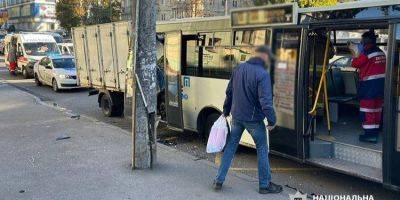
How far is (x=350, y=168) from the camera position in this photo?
234 inches

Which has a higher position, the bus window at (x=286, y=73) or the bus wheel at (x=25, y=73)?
the bus window at (x=286, y=73)

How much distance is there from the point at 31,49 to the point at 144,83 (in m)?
21.6

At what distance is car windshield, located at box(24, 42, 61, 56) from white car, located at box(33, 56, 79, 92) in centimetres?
482

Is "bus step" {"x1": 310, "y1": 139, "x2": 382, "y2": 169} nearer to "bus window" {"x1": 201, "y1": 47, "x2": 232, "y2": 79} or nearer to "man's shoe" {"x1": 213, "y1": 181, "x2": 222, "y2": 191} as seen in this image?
"man's shoe" {"x1": 213, "y1": 181, "x2": 222, "y2": 191}

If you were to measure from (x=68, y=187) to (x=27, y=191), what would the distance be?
Result: 49 cm

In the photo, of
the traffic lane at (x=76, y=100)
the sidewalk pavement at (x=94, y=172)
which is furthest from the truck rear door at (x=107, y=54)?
the sidewalk pavement at (x=94, y=172)

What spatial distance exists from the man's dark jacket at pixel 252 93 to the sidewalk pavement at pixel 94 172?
39.4 inches

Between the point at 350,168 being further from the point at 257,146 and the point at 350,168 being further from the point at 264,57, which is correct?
the point at 264,57

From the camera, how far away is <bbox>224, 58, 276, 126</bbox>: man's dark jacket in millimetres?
5289

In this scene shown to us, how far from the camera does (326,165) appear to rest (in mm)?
6172

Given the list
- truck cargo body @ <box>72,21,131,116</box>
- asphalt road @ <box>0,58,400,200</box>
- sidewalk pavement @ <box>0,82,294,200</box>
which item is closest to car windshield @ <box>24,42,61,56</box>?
truck cargo body @ <box>72,21,131,116</box>

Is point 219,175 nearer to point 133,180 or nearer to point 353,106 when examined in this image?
point 133,180

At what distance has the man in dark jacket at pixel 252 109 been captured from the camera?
5.30 m

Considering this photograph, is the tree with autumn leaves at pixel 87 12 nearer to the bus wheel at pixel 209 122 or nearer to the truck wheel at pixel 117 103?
the truck wheel at pixel 117 103
